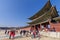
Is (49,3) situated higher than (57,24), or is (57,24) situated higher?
(49,3)

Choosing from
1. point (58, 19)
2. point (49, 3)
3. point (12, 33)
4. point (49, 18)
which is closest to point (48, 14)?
point (49, 18)

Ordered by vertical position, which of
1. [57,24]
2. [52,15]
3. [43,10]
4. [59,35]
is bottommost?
[59,35]

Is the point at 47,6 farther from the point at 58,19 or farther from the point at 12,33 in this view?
the point at 12,33

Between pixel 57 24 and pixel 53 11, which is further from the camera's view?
pixel 53 11

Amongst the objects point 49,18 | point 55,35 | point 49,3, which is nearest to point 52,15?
point 49,18

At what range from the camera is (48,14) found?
23625 mm

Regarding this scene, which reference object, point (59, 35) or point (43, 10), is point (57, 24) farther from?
point (43, 10)

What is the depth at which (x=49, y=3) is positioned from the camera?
32.8 meters

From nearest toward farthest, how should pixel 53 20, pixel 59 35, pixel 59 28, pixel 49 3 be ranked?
pixel 59 35
pixel 59 28
pixel 53 20
pixel 49 3

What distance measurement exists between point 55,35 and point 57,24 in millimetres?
4595

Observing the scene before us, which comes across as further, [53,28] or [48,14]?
[48,14]

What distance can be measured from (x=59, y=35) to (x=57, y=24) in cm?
538

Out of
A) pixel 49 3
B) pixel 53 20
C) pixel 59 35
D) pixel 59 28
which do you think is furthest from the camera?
pixel 49 3

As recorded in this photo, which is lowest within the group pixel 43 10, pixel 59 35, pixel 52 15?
pixel 59 35
